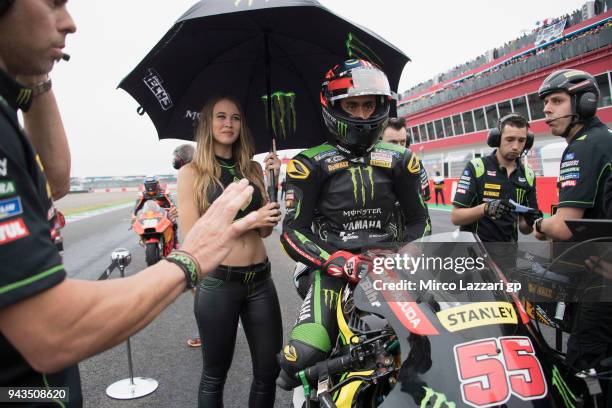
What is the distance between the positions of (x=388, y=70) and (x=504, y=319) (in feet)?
7.55

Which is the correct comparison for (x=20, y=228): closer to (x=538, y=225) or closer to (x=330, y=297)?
(x=330, y=297)

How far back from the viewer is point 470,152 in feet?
121

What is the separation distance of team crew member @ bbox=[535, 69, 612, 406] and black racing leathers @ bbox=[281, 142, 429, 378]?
100cm

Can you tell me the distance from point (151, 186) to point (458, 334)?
799 centimetres

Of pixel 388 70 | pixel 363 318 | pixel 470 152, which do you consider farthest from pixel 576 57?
pixel 363 318

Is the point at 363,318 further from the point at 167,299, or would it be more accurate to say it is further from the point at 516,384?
the point at 167,299

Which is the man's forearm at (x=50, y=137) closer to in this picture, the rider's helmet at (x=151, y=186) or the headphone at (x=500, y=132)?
the headphone at (x=500, y=132)

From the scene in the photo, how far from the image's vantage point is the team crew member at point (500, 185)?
4.25 m

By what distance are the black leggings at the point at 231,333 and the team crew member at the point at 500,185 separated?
8.05 ft

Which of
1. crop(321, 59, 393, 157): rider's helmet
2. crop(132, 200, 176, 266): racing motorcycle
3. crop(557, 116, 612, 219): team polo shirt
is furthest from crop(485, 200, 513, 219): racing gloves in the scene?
crop(132, 200, 176, 266): racing motorcycle

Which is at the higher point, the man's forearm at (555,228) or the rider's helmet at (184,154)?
the rider's helmet at (184,154)

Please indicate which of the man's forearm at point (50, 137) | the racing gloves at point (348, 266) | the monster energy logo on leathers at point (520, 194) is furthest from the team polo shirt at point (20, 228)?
the monster energy logo on leathers at point (520, 194)

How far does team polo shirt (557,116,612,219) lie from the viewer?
277cm

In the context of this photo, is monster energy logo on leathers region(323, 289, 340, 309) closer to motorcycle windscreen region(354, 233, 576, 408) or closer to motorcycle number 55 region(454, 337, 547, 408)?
motorcycle windscreen region(354, 233, 576, 408)
